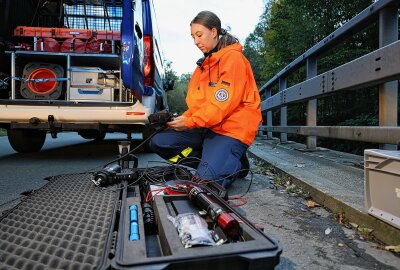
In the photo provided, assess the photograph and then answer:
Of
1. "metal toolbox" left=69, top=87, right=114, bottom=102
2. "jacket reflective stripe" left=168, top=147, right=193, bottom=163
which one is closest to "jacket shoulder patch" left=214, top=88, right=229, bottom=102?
"jacket reflective stripe" left=168, top=147, right=193, bottom=163

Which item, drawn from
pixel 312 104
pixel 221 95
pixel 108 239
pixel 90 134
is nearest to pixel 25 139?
pixel 90 134

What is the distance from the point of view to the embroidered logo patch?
2.46 metres

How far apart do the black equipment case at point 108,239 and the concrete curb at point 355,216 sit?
0.73 metres

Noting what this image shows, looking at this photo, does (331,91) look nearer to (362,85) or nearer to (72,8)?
(362,85)

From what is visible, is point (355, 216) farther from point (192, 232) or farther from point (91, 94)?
point (91, 94)

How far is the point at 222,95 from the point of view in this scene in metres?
2.47

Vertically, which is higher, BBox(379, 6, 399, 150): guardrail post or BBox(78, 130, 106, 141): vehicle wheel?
BBox(379, 6, 399, 150): guardrail post

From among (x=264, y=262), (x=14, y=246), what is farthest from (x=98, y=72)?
(x=264, y=262)

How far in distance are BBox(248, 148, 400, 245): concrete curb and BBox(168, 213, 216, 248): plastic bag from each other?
2.91ft

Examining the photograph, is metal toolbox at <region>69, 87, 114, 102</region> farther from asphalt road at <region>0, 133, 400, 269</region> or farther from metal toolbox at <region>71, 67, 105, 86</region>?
asphalt road at <region>0, 133, 400, 269</region>

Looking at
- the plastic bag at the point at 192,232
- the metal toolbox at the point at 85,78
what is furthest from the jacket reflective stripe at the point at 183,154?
the metal toolbox at the point at 85,78

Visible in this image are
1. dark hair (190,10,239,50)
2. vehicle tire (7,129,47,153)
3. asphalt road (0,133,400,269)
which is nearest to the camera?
asphalt road (0,133,400,269)

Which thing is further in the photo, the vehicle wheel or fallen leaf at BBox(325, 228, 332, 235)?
the vehicle wheel

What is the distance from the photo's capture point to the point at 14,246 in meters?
1.20
